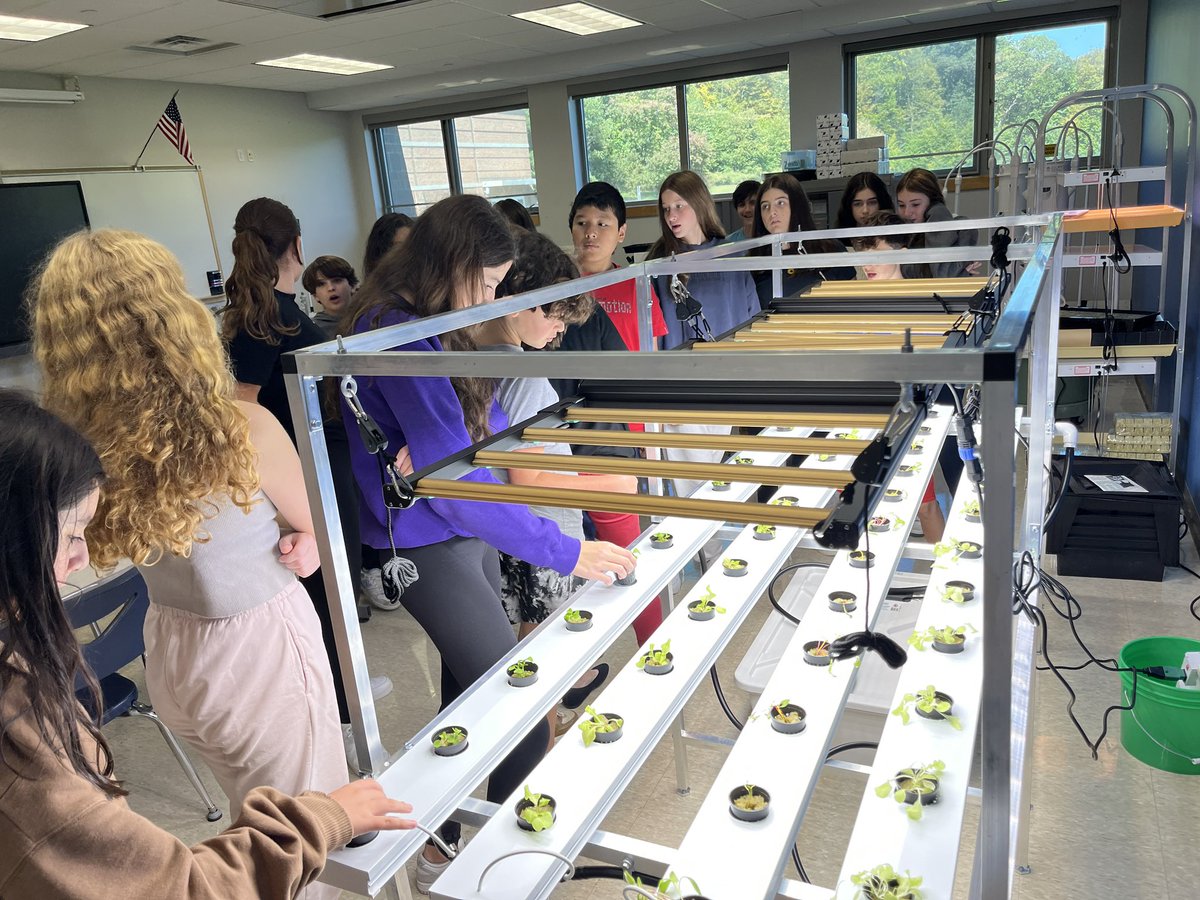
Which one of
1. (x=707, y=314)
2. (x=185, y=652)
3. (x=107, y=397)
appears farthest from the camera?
(x=707, y=314)

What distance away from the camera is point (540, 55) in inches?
289

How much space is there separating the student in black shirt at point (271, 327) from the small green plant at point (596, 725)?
1386 mm

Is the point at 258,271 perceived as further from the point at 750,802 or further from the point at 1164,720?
the point at 1164,720

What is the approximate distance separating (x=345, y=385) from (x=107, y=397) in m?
0.50

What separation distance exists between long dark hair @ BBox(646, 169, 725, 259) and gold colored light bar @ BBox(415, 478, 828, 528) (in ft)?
7.36

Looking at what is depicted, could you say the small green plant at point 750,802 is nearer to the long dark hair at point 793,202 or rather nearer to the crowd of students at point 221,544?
the crowd of students at point 221,544

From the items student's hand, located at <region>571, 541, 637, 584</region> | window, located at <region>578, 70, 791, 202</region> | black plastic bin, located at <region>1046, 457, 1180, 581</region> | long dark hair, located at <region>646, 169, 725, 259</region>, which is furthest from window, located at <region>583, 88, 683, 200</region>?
student's hand, located at <region>571, 541, 637, 584</region>

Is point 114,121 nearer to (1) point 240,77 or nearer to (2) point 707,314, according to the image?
(1) point 240,77

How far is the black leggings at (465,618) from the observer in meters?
1.62

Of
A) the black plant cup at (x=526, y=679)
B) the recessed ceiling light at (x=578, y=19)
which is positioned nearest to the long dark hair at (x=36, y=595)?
the black plant cup at (x=526, y=679)

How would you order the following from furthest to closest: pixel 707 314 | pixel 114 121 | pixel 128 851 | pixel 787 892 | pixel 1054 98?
pixel 114 121
pixel 1054 98
pixel 707 314
pixel 787 892
pixel 128 851

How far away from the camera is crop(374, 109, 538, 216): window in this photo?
8812 millimetres

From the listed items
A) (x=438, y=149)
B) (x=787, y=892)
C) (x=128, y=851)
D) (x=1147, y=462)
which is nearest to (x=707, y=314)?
(x=1147, y=462)

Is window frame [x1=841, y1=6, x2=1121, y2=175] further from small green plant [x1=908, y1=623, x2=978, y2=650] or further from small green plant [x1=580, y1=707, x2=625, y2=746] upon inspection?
small green plant [x1=580, y1=707, x2=625, y2=746]
